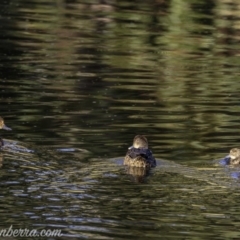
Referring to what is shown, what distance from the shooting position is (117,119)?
1628cm

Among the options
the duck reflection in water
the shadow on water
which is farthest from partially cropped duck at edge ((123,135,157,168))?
the shadow on water

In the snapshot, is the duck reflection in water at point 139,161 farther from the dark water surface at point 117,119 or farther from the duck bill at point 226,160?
the duck bill at point 226,160

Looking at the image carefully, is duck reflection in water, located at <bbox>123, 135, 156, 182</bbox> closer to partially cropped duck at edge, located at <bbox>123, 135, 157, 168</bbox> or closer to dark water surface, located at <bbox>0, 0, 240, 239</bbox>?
partially cropped duck at edge, located at <bbox>123, 135, 157, 168</bbox>

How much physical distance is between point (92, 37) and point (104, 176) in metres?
13.5

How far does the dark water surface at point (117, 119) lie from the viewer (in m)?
11.1

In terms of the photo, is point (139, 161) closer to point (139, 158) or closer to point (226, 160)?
point (139, 158)

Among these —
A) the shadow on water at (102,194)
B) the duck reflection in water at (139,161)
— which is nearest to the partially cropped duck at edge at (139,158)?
the duck reflection in water at (139,161)

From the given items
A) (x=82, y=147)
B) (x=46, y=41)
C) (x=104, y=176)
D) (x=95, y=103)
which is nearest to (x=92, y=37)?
(x=46, y=41)

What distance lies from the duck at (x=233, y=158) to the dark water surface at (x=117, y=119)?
183 millimetres

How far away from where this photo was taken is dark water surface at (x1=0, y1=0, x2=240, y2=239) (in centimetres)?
1112

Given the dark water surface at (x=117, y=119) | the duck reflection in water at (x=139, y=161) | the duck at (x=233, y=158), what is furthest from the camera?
the duck at (x=233, y=158)

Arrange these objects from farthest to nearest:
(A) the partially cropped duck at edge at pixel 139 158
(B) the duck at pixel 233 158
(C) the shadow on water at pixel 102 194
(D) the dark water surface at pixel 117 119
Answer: (B) the duck at pixel 233 158
(A) the partially cropped duck at edge at pixel 139 158
(D) the dark water surface at pixel 117 119
(C) the shadow on water at pixel 102 194

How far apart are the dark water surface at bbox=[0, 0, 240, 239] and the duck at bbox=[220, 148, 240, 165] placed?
18 centimetres

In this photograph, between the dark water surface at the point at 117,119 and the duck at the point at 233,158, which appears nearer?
the dark water surface at the point at 117,119
